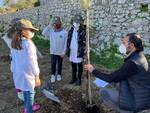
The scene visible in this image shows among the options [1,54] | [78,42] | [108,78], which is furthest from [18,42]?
[1,54]

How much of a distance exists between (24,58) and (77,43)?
2382mm

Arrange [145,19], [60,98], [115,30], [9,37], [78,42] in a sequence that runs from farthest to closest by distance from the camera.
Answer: [115,30], [145,19], [78,42], [60,98], [9,37]

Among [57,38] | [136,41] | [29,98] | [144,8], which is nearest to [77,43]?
[57,38]

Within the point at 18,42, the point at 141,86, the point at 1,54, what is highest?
the point at 18,42

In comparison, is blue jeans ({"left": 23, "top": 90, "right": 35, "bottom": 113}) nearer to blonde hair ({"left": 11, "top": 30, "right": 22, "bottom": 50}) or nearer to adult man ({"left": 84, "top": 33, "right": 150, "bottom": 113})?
blonde hair ({"left": 11, "top": 30, "right": 22, "bottom": 50})

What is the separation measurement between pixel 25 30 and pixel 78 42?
90.4 inches

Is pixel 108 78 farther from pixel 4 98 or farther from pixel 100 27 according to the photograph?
pixel 100 27

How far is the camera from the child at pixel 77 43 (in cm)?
774

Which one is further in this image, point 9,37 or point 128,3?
point 128,3

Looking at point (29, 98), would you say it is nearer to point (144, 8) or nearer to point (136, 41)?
point (136, 41)

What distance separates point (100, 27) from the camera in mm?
11953

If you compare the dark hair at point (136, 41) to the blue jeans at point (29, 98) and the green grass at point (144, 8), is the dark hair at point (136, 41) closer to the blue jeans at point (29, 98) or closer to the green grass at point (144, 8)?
the blue jeans at point (29, 98)

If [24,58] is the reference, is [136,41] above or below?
above

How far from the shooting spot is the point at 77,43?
777 centimetres
